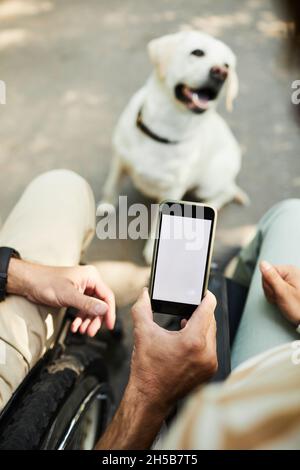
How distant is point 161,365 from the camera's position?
70 cm

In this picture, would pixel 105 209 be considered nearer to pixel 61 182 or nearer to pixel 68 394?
pixel 61 182

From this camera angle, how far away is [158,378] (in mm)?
700

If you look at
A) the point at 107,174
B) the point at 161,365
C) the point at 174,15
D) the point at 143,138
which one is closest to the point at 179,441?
the point at 161,365

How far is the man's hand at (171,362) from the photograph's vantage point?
0.70 metres

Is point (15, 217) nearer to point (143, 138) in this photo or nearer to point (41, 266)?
point (41, 266)

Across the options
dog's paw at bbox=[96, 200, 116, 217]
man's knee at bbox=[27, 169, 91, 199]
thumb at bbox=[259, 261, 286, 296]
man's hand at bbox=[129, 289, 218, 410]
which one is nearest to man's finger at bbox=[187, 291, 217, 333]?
man's hand at bbox=[129, 289, 218, 410]

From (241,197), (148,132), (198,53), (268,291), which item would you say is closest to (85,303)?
(268,291)

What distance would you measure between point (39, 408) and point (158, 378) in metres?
0.22

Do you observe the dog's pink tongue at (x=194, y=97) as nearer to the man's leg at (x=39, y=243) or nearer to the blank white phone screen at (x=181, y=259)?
the man's leg at (x=39, y=243)

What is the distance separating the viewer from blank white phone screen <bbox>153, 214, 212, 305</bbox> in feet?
2.72

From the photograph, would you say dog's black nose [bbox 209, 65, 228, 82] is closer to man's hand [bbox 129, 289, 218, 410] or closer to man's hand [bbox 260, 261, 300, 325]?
man's hand [bbox 260, 261, 300, 325]

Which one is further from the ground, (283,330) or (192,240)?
(192,240)

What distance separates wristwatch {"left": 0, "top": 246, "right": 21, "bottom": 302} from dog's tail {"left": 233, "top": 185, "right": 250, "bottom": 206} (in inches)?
38.5
